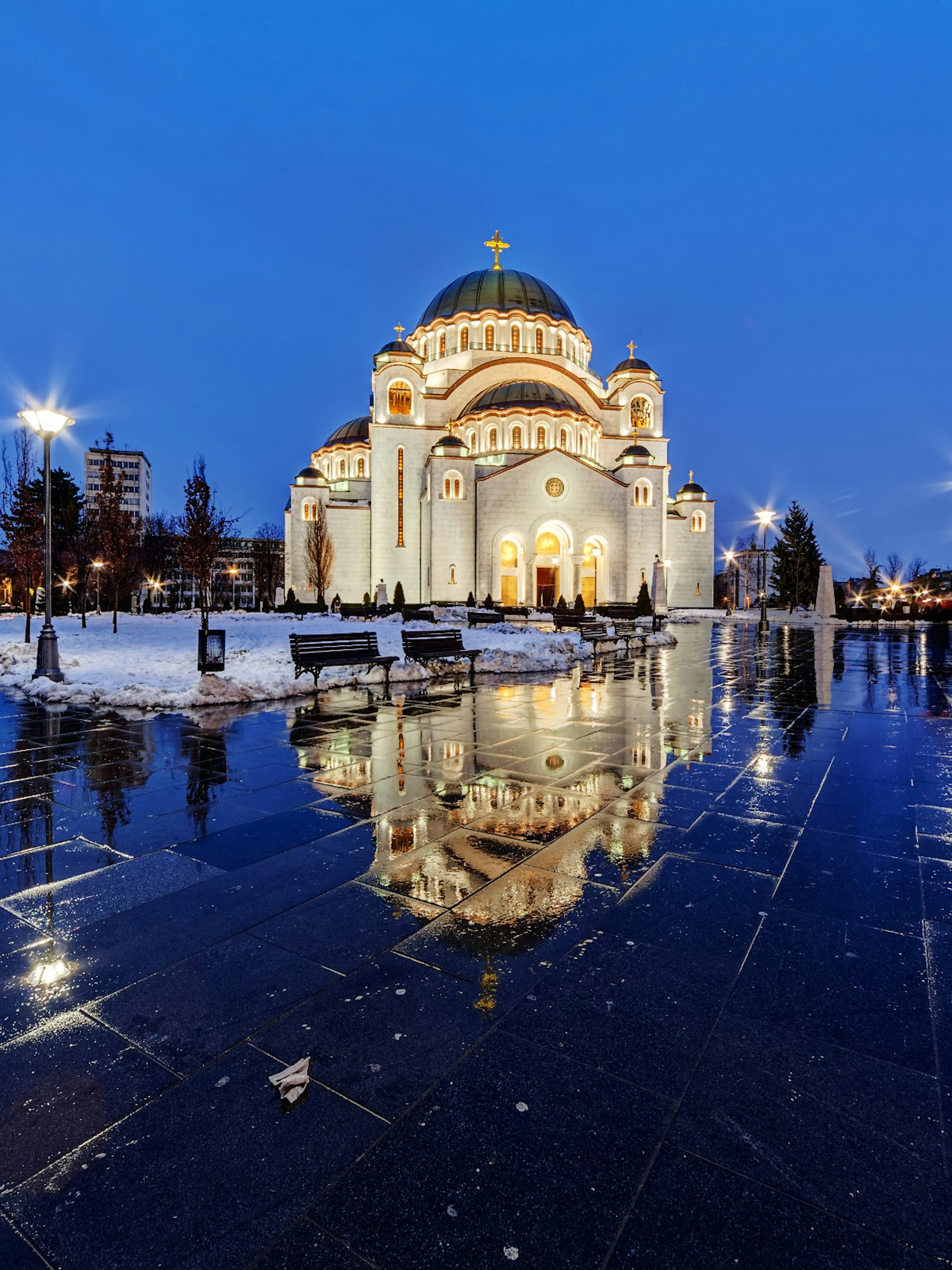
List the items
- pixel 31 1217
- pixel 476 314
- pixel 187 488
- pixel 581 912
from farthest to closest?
pixel 476 314
pixel 187 488
pixel 581 912
pixel 31 1217

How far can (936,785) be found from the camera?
5.93 metres

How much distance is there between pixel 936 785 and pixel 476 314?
5222 cm

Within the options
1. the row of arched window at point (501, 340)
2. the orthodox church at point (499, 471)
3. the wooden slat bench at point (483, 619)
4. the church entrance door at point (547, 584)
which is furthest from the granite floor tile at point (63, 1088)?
the row of arched window at point (501, 340)

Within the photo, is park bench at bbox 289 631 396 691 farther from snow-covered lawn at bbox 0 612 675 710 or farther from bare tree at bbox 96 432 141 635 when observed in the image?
bare tree at bbox 96 432 141 635

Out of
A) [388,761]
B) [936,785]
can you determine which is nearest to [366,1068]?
[388,761]

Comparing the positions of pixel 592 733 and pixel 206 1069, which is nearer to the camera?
pixel 206 1069

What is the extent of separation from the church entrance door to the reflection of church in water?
37.8 meters

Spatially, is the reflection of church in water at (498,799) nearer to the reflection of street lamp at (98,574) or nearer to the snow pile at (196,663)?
the snow pile at (196,663)

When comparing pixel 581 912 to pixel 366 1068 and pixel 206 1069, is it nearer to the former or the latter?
pixel 366 1068

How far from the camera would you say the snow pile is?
10.8m

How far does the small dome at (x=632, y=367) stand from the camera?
54.2 meters

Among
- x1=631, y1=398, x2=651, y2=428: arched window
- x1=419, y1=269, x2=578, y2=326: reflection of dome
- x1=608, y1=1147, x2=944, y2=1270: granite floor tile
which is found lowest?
x1=608, y1=1147, x2=944, y2=1270: granite floor tile

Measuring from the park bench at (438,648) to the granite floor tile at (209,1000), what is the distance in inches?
376

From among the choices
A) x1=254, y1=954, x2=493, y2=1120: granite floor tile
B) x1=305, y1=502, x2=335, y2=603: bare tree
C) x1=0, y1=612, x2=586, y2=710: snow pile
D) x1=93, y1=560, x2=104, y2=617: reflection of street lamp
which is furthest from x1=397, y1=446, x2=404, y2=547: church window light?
x1=254, y1=954, x2=493, y2=1120: granite floor tile
